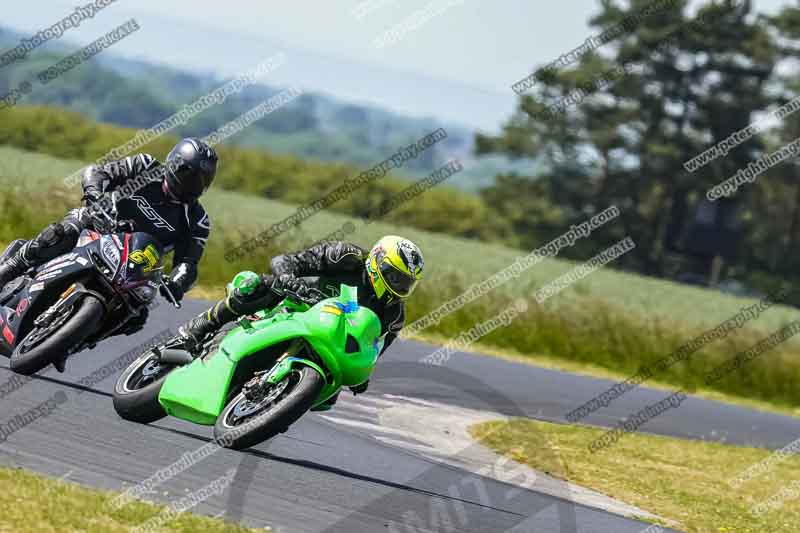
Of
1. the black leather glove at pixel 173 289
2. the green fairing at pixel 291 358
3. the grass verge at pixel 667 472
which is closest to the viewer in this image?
the green fairing at pixel 291 358

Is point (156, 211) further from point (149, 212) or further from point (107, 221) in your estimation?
point (107, 221)

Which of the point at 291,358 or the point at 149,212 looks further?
the point at 149,212

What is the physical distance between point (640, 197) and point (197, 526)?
6082 cm

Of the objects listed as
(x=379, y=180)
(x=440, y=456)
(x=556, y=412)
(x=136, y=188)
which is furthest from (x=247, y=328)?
(x=379, y=180)

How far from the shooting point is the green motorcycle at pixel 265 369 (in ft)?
25.5

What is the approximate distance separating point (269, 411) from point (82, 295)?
6.36 feet

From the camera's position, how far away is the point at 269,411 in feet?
24.8

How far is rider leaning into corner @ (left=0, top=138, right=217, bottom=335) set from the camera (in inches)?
356

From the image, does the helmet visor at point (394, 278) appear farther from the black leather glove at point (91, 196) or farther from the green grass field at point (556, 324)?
the green grass field at point (556, 324)

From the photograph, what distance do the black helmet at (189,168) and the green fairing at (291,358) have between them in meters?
1.47

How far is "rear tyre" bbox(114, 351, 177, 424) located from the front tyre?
2.21ft

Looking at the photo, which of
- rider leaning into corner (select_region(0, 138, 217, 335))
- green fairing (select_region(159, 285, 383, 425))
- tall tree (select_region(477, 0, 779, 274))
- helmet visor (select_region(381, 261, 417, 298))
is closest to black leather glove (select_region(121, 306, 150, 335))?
rider leaning into corner (select_region(0, 138, 217, 335))

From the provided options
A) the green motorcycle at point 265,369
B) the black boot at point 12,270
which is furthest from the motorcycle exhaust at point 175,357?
the black boot at point 12,270

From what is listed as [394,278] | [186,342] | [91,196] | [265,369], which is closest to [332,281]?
[394,278]
